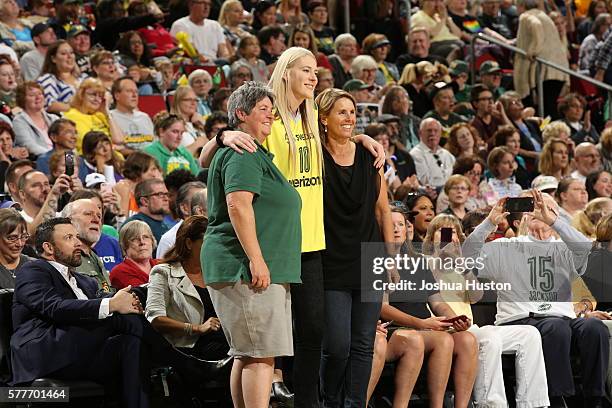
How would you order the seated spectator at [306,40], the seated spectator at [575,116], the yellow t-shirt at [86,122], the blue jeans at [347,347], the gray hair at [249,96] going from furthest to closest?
the seated spectator at [575,116]
the seated spectator at [306,40]
the yellow t-shirt at [86,122]
the blue jeans at [347,347]
the gray hair at [249,96]

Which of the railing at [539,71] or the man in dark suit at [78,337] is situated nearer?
the man in dark suit at [78,337]

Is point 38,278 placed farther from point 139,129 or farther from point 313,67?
point 139,129

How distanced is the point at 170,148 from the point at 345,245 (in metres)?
4.62

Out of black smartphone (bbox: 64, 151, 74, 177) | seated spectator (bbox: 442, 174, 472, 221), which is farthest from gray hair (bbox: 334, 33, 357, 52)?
black smartphone (bbox: 64, 151, 74, 177)

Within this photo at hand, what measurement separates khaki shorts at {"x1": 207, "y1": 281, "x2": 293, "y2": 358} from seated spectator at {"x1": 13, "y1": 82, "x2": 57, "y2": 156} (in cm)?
480

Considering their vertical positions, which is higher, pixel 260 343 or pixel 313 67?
pixel 313 67

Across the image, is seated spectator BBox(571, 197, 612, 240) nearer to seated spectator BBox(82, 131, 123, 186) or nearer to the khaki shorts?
seated spectator BBox(82, 131, 123, 186)

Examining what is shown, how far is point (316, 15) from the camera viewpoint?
46.8 feet

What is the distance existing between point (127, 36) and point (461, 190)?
13.8 ft

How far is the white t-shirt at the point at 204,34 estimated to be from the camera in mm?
13078

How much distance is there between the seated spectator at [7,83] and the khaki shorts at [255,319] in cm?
544

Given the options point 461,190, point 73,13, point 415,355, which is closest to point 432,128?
point 461,190

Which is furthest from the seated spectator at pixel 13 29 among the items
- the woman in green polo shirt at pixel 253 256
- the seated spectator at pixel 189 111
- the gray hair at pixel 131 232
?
the woman in green polo shirt at pixel 253 256

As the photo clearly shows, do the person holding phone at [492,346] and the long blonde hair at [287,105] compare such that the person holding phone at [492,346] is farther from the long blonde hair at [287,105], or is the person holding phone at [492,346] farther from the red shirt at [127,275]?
the long blonde hair at [287,105]
